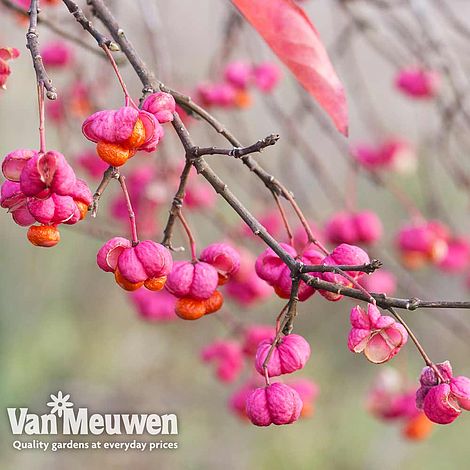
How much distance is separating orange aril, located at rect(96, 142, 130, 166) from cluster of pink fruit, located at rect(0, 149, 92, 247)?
0.03 metres

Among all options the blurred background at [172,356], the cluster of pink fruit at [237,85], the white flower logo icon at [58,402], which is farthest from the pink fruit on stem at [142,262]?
the blurred background at [172,356]

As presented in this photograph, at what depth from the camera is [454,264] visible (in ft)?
4.83

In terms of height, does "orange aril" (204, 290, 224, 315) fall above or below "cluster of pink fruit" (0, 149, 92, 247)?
below

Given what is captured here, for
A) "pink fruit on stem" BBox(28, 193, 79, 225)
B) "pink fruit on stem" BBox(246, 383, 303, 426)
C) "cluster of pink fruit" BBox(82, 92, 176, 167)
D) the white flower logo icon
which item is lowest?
"pink fruit on stem" BBox(246, 383, 303, 426)

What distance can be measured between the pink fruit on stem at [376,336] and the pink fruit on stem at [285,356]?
0.04 metres

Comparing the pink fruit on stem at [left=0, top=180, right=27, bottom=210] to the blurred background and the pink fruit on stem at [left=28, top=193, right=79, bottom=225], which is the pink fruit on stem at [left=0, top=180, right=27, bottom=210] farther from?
the blurred background

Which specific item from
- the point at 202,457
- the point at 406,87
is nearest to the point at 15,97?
the point at 202,457

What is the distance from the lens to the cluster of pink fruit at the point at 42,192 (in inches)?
19.8

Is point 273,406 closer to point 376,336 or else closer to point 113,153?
point 376,336

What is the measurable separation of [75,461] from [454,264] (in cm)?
151

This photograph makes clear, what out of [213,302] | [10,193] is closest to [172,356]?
[213,302]

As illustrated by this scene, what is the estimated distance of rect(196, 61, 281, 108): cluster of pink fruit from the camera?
127 centimetres

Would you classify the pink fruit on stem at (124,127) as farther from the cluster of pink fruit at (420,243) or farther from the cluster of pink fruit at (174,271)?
the cluster of pink fruit at (420,243)

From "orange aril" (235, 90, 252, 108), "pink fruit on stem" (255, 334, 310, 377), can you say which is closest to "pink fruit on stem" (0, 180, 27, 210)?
"pink fruit on stem" (255, 334, 310, 377)
